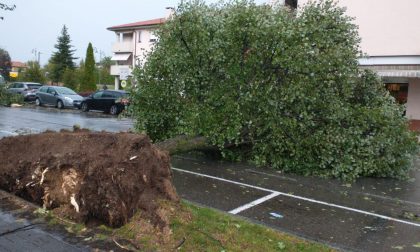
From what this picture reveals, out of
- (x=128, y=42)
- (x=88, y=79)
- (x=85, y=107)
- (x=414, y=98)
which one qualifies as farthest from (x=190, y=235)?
(x=128, y=42)

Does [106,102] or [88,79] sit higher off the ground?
[88,79]

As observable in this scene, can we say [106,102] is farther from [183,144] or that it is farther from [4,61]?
[4,61]

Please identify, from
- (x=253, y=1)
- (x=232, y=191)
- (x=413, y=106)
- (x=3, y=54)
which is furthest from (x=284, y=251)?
(x=3, y=54)

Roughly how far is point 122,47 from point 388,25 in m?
36.9

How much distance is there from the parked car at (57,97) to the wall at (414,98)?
1910cm

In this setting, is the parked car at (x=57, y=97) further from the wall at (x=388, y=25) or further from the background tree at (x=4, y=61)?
the background tree at (x=4, y=61)

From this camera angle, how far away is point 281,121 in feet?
29.6

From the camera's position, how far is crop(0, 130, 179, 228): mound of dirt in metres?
5.00

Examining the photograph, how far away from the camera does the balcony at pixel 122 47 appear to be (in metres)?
52.0

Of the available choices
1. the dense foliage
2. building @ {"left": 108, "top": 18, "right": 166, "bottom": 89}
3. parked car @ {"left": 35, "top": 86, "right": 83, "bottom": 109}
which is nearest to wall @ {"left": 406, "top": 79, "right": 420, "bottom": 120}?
parked car @ {"left": 35, "top": 86, "right": 83, "bottom": 109}

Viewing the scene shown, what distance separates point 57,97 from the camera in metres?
28.5

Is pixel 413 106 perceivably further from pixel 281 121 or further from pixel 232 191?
pixel 232 191

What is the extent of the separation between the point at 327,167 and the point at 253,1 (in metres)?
4.10

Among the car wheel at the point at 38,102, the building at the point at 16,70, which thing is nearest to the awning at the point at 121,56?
the building at the point at 16,70
